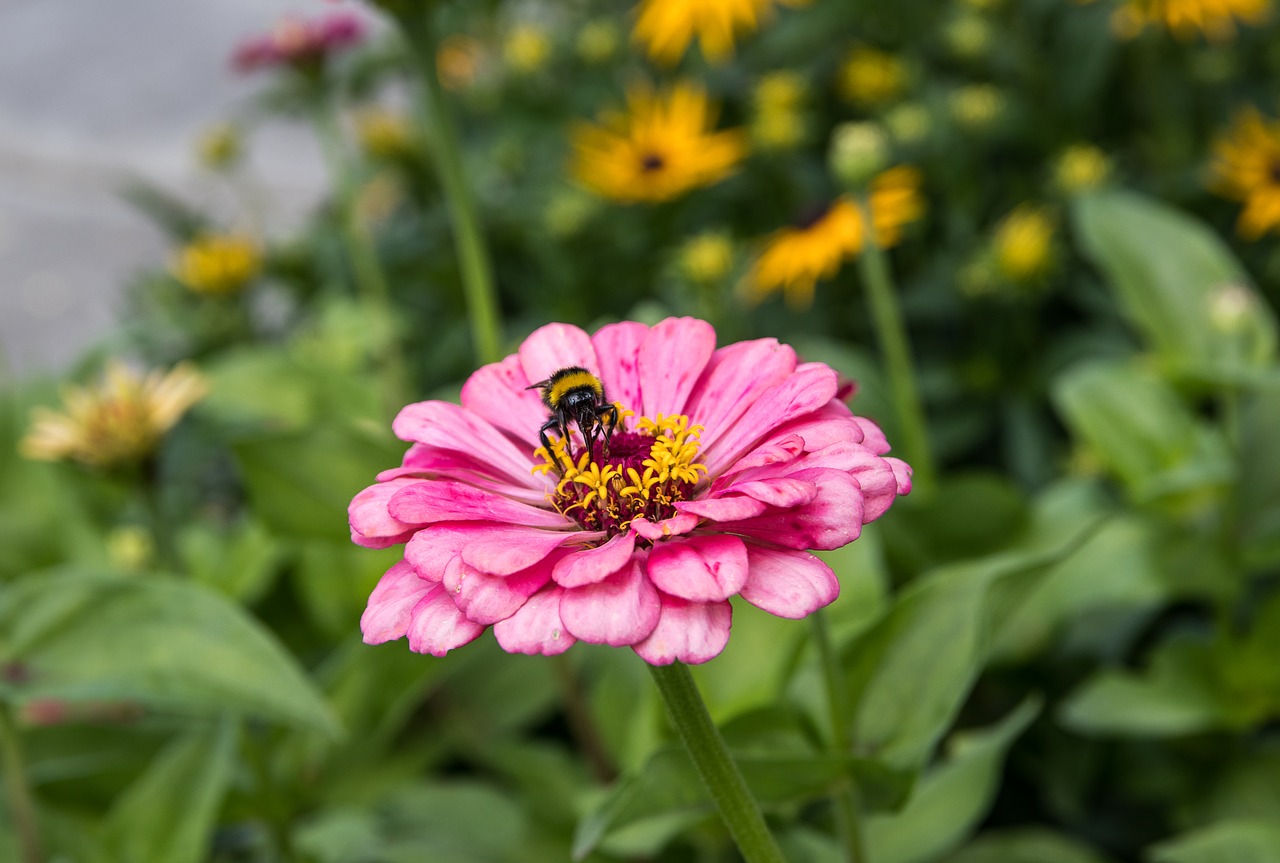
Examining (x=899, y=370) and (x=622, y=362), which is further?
(x=899, y=370)

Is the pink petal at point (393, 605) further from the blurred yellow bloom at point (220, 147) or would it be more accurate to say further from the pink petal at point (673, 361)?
the blurred yellow bloom at point (220, 147)

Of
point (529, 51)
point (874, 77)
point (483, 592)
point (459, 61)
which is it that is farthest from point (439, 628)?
point (459, 61)

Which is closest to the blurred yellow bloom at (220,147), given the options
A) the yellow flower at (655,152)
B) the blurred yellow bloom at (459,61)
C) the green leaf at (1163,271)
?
the blurred yellow bloom at (459,61)

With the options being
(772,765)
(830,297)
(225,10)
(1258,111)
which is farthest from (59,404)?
(225,10)

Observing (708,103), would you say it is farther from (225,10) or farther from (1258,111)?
(225,10)

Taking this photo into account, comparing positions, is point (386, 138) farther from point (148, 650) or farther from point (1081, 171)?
point (148, 650)

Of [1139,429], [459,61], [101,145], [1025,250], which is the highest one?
[101,145]

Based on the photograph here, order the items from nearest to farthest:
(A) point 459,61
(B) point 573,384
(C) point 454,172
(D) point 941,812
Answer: (B) point 573,384, (D) point 941,812, (C) point 454,172, (A) point 459,61
